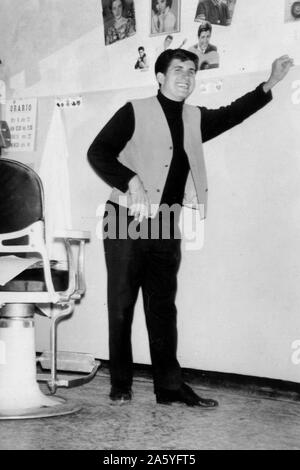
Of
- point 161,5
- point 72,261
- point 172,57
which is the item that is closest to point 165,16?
point 161,5

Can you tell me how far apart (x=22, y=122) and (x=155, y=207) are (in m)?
1.41

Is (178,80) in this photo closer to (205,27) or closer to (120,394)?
(205,27)

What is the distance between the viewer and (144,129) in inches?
110

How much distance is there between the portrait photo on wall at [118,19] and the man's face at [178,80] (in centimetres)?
65

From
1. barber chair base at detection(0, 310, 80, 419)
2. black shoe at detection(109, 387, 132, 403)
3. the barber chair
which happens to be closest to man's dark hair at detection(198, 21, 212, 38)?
the barber chair

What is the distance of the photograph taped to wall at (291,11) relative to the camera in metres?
2.86

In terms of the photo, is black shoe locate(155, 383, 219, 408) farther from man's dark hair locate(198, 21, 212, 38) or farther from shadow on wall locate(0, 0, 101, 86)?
shadow on wall locate(0, 0, 101, 86)

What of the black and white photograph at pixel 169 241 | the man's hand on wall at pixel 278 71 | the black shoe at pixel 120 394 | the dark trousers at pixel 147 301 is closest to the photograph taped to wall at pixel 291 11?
the black and white photograph at pixel 169 241

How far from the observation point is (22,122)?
3779mm

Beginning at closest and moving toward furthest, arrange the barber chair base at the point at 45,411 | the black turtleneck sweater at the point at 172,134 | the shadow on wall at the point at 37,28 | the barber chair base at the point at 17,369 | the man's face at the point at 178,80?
the barber chair base at the point at 45,411 → the barber chair base at the point at 17,369 → the black turtleneck sweater at the point at 172,134 → the man's face at the point at 178,80 → the shadow on wall at the point at 37,28

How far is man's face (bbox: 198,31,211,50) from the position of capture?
3.12 m

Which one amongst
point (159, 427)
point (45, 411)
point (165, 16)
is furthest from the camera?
point (165, 16)

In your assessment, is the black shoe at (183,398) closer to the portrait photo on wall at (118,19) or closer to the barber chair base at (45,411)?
the barber chair base at (45,411)

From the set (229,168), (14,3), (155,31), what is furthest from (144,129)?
(14,3)
